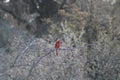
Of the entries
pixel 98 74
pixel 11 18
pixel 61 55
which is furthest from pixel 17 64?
pixel 11 18

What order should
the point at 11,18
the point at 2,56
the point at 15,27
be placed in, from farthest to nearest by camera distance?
1. the point at 11,18
2. the point at 15,27
3. the point at 2,56

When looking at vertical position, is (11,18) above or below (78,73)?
above

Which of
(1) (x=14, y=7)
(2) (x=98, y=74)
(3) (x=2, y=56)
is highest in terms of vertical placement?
(1) (x=14, y=7)

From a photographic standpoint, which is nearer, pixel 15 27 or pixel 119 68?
pixel 119 68

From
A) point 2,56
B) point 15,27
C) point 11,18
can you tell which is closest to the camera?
point 2,56

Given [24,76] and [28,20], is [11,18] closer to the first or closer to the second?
[28,20]

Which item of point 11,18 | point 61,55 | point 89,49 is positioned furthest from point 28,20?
point 61,55

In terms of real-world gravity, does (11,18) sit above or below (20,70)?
above

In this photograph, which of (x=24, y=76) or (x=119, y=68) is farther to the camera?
(x=119, y=68)

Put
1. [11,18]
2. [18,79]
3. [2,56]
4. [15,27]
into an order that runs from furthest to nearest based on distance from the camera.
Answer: [11,18], [15,27], [2,56], [18,79]

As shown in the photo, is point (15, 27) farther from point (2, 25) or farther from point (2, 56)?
point (2, 56)
